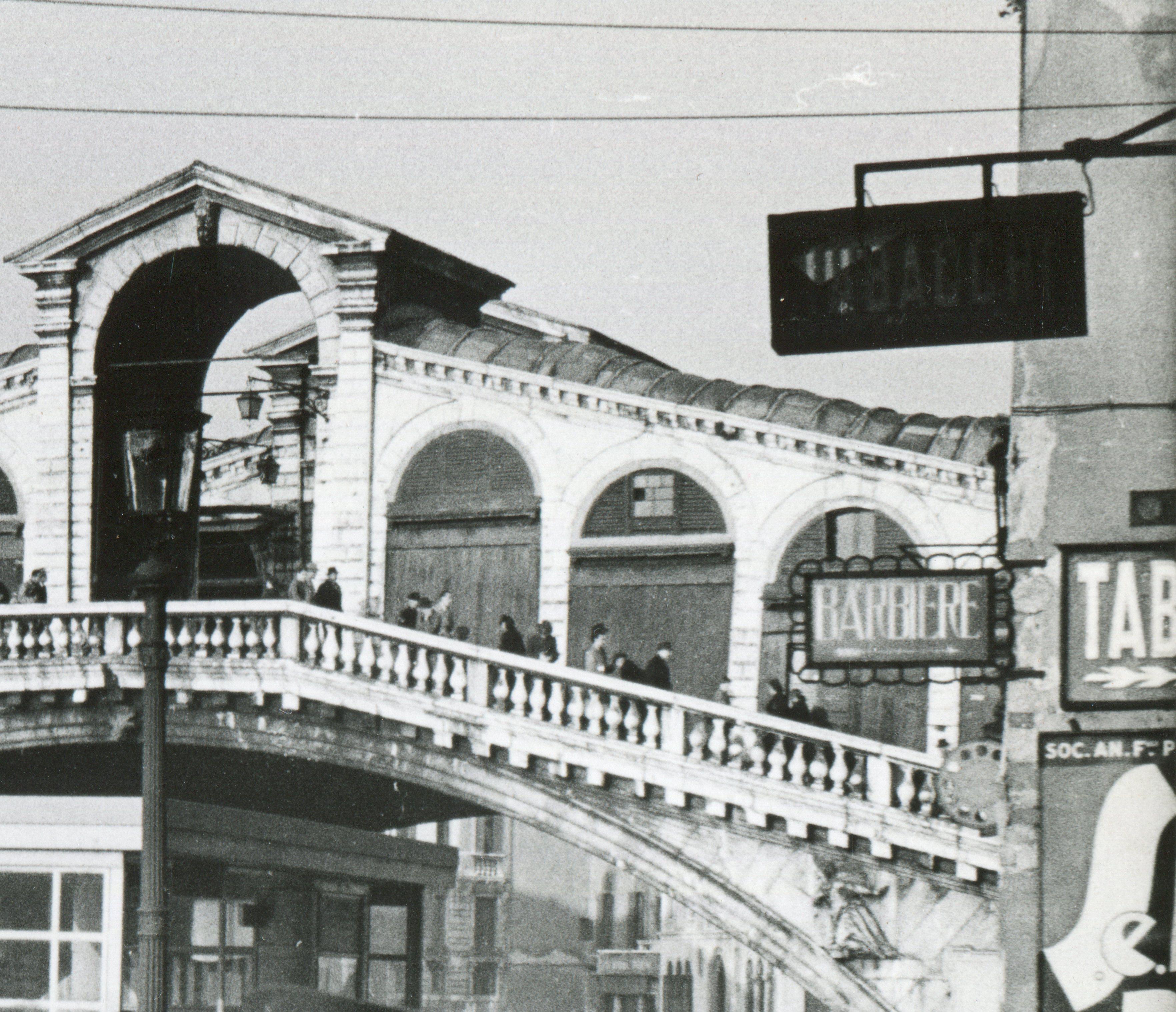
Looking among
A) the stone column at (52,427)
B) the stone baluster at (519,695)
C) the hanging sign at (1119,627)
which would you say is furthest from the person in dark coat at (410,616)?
the hanging sign at (1119,627)

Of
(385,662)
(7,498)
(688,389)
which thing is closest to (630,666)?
(385,662)

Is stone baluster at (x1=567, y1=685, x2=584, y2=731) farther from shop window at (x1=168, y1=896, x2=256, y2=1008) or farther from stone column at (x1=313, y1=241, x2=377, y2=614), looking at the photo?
stone column at (x1=313, y1=241, x2=377, y2=614)

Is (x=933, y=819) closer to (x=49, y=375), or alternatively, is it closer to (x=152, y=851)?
(x=152, y=851)

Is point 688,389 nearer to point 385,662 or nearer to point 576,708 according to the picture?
point 385,662

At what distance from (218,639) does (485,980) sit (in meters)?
33.3

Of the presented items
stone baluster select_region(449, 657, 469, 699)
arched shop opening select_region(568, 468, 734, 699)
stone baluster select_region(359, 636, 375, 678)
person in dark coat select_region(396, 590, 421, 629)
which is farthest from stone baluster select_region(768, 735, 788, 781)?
person in dark coat select_region(396, 590, 421, 629)

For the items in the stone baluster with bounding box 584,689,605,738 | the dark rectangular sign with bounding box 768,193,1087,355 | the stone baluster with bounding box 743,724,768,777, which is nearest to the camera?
the dark rectangular sign with bounding box 768,193,1087,355

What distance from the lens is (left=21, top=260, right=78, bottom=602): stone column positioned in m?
31.1

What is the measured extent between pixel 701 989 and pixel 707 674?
30.1 m

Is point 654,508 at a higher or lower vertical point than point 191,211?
lower

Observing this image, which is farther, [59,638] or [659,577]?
[659,577]

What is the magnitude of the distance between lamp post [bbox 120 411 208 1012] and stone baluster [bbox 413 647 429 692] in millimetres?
8773

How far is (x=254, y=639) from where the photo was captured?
25.5 metres

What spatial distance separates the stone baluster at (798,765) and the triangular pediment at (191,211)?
10871mm
